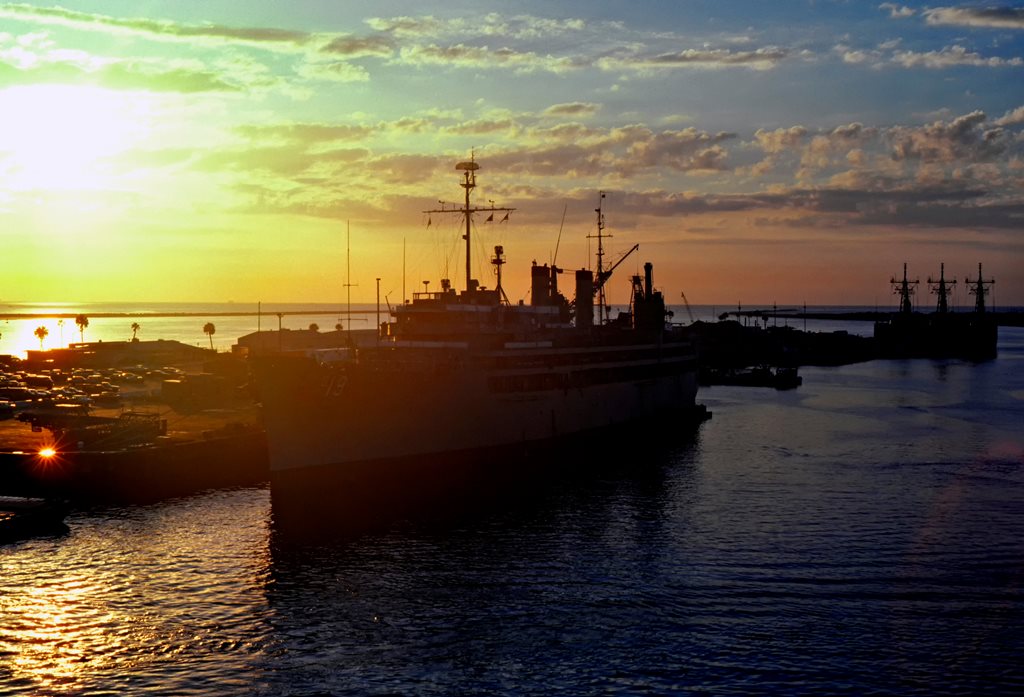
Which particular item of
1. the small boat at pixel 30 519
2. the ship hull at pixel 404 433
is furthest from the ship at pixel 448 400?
the small boat at pixel 30 519

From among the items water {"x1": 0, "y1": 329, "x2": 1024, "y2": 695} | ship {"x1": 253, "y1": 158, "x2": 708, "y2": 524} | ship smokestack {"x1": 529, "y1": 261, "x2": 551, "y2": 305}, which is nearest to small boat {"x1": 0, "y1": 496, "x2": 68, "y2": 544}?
water {"x1": 0, "y1": 329, "x2": 1024, "y2": 695}

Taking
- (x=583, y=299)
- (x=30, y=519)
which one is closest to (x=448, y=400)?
(x=30, y=519)

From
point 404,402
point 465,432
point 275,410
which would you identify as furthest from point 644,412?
point 275,410

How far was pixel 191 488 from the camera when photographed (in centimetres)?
5272

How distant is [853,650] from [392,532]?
2138 cm

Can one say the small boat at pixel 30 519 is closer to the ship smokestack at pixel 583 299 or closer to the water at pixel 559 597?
the water at pixel 559 597

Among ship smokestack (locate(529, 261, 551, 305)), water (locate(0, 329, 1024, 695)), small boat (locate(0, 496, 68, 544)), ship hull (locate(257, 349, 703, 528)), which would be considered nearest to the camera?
water (locate(0, 329, 1024, 695))

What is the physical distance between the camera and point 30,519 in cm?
4300

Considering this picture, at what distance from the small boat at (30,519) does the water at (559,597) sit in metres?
1.16

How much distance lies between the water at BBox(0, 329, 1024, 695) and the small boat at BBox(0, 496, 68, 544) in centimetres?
116

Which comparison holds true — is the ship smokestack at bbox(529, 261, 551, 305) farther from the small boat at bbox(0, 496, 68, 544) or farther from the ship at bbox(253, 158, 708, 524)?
the small boat at bbox(0, 496, 68, 544)

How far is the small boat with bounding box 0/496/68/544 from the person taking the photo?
42531 millimetres

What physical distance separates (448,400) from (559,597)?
81.2 feet

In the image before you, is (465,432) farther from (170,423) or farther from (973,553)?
(973,553)
